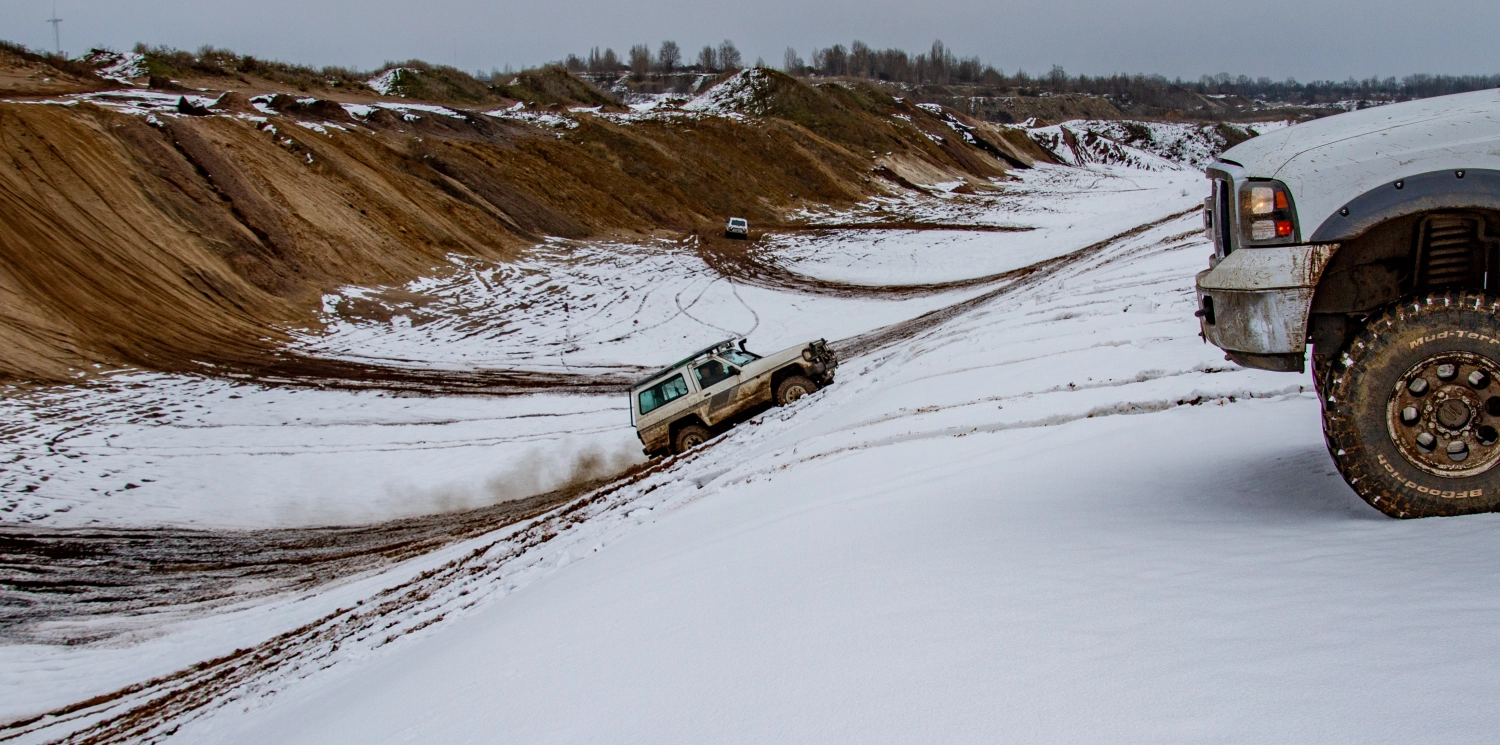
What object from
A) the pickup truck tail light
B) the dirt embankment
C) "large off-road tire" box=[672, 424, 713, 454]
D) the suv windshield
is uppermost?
the dirt embankment

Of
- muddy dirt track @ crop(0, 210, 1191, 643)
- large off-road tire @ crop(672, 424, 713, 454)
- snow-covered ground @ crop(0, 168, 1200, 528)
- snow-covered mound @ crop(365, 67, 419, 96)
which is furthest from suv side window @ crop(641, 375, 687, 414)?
snow-covered mound @ crop(365, 67, 419, 96)

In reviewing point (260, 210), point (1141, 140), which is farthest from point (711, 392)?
point (1141, 140)

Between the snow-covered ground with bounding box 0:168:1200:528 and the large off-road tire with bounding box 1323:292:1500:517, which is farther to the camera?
the snow-covered ground with bounding box 0:168:1200:528

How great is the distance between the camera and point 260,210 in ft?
103

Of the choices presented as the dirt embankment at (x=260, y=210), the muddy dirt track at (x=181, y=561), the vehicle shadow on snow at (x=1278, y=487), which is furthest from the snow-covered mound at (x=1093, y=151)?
the vehicle shadow on snow at (x=1278, y=487)

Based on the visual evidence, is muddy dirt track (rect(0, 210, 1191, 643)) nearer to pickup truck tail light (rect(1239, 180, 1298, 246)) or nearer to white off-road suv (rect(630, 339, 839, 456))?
white off-road suv (rect(630, 339, 839, 456))

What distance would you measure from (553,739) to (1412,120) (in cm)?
465

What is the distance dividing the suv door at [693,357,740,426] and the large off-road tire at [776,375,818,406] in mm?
761

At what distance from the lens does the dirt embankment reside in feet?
Result: 76.9

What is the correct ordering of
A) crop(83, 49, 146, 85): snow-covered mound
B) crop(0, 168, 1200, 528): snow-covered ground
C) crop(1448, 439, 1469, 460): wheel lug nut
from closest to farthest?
Result: crop(1448, 439, 1469, 460): wheel lug nut → crop(0, 168, 1200, 528): snow-covered ground → crop(83, 49, 146, 85): snow-covered mound

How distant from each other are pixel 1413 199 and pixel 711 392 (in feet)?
39.5

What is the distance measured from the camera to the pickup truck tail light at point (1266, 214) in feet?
13.7

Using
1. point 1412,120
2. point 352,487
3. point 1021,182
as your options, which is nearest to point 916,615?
point 1412,120

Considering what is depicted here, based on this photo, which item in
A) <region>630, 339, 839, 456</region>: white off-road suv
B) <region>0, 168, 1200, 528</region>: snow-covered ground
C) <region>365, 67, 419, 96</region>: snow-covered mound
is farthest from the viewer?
<region>365, 67, 419, 96</region>: snow-covered mound
